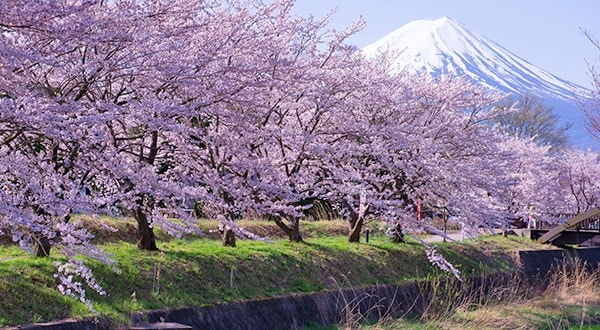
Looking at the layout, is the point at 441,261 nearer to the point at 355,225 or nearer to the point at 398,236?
the point at 355,225

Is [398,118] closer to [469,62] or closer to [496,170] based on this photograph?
[496,170]

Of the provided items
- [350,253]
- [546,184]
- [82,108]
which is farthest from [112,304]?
[546,184]

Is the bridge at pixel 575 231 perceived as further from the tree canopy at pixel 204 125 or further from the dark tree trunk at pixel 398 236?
the dark tree trunk at pixel 398 236

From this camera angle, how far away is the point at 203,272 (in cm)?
1239

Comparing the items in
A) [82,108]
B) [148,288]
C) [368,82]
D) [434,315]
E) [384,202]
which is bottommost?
[434,315]

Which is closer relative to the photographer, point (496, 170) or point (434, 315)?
point (434, 315)

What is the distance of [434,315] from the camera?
1423 centimetres

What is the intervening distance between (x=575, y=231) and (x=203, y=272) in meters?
17.8

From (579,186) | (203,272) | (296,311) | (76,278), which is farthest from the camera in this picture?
(579,186)

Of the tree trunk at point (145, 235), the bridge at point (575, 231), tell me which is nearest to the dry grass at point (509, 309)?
the tree trunk at point (145, 235)

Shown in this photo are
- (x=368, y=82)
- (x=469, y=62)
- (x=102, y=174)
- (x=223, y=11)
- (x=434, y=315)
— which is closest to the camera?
(x=102, y=174)

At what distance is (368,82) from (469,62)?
137180 mm

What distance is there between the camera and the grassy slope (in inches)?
372

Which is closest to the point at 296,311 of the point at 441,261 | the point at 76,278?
the point at 76,278
